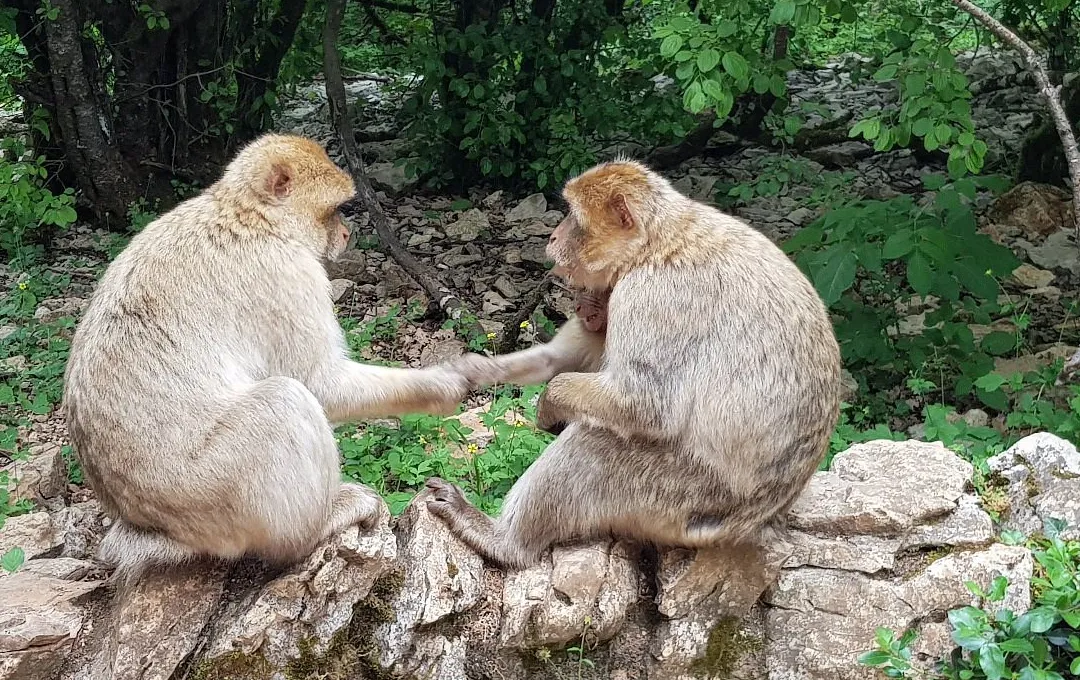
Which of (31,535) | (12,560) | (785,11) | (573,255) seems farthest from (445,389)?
(785,11)

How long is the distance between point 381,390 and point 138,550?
2.87 ft

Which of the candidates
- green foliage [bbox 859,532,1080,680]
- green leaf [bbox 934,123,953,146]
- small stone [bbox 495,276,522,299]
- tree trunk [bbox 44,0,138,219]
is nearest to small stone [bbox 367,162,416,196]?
small stone [bbox 495,276,522,299]

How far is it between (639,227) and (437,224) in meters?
4.84

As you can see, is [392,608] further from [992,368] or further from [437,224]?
[437,224]

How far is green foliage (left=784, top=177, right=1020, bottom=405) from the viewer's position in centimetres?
491

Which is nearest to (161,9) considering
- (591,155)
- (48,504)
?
(591,155)

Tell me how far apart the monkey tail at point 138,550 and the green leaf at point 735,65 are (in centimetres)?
321

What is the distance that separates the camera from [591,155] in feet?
25.0

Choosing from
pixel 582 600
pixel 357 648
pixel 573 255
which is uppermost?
pixel 573 255

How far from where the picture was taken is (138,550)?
3039 mm

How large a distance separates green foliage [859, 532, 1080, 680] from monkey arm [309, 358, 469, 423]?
153 cm

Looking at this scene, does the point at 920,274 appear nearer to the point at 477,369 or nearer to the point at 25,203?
the point at 477,369

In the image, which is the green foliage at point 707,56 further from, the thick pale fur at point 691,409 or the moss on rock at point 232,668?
the moss on rock at point 232,668

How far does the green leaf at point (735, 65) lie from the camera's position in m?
4.73
